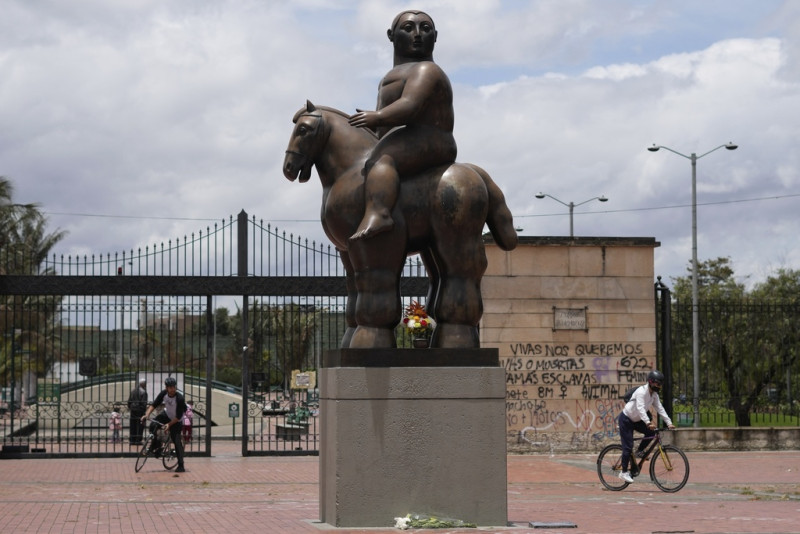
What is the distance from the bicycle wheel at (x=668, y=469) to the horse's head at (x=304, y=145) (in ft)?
21.9

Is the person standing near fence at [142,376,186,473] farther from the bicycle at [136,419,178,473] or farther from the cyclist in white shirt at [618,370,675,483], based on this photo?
the cyclist in white shirt at [618,370,675,483]

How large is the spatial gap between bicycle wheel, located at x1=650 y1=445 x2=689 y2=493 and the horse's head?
6680 millimetres

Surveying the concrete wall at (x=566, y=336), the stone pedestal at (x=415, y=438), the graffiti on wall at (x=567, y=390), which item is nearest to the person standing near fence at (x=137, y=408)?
the concrete wall at (x=566, y=336)

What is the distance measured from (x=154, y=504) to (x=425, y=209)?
503cm

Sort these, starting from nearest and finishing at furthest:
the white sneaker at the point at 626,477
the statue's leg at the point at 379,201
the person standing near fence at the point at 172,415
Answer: the statue's leg at the point at 379,201 → the white sneaker at the point at 626,477 → the person standing near fence at the point at 172,415

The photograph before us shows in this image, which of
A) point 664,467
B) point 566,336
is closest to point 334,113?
point 664,467

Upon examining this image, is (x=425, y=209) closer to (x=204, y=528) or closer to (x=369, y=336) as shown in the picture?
(x=369, y=336)

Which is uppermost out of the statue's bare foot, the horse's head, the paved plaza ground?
the horse's head

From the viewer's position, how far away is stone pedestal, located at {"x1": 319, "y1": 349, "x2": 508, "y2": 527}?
9289 millimetres

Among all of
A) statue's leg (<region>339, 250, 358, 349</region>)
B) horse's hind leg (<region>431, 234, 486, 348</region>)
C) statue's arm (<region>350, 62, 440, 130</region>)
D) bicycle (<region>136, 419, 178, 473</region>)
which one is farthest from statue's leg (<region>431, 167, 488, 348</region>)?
bicycle (<region>136, 419, 178, 473</region>)

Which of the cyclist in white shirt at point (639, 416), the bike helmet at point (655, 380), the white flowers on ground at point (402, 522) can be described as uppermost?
the bike helmet at point (655, 380)

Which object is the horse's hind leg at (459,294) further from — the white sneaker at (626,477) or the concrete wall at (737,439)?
the concrete wall at (737,439)

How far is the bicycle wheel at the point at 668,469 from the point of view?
14055 millimetres

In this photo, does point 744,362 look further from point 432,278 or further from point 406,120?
point 406,120
